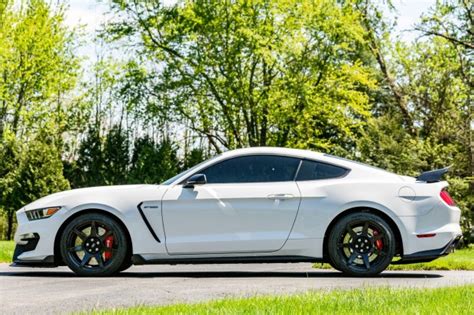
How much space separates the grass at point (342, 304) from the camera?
575cm

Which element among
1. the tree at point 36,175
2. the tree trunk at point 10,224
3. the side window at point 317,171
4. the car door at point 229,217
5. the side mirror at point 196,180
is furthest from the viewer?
the tree trunk at point 10,224

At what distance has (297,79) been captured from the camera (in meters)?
42.1

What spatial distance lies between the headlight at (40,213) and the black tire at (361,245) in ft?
9.98

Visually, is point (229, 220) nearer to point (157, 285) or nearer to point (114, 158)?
point (157, 285)

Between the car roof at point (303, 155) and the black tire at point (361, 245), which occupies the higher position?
the car roof at point (303, 155)

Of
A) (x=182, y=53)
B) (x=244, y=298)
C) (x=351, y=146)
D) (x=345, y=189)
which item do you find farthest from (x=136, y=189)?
(x=351, y=146)

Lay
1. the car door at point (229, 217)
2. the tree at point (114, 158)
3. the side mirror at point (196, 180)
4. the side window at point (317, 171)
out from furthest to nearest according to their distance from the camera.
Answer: the tree at point (114, 158)
the side window at point (317, 171)
the side mirror at point (196, 180)
the car door at point (229, 217)

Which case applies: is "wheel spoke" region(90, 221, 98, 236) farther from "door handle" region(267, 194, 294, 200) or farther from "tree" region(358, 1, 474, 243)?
"tree" region(358, 1, 474, 243)

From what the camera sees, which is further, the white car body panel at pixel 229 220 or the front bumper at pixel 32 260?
the front bumper at pixel 32 260

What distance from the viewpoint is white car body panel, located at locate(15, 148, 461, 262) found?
358 inches

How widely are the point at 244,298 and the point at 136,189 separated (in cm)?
296

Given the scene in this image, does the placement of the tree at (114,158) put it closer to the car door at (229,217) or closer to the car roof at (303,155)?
the car roof at (303,155)

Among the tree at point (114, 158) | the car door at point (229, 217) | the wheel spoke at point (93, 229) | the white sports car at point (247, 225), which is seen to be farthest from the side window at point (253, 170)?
the tree at point (114, 158)

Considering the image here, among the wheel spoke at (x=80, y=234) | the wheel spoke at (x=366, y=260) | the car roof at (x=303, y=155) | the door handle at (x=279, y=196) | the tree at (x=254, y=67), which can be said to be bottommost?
the wheel spoke at (x=366, y=260)
